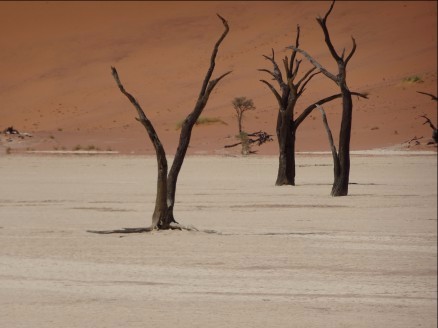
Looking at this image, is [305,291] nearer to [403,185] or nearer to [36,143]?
[403,185]

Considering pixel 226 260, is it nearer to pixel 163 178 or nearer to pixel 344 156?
pixel 163 178

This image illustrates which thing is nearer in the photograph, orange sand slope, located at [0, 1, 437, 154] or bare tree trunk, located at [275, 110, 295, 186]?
bare tree trunk, located at [275, 110, 295, 186]

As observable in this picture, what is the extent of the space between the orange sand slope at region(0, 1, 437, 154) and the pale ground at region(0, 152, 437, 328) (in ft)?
108

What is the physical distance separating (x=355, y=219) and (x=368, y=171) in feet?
65.6

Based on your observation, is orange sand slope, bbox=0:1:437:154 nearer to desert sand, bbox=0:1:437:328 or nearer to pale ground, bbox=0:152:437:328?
desert sand, bbox=0:1:437:328

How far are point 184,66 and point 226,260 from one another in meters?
91.3

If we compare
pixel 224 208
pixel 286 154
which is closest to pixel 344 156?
pixel 224 208

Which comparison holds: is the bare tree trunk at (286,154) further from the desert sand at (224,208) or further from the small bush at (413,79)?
the small bush at (413,79)

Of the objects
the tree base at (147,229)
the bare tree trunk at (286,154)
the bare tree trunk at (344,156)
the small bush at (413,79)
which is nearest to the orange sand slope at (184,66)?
the small bush at (413,79)

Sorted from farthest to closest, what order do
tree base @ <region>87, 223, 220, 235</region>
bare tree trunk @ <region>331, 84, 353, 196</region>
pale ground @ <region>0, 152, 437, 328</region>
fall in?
bare tree trunk @ <region>331, 84, 353, 196</region>, tree base @ <region>87, 223, 220, 235</region>, pale ground @ <region>0, 152, 437, 328</region>

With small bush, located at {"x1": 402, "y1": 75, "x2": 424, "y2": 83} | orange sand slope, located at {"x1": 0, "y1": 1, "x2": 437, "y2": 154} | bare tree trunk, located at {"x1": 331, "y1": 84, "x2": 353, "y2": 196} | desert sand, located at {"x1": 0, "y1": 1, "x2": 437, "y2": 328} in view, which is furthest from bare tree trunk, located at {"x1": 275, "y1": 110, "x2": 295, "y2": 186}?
small bush, located at {"x1": 402, "y1": 75, "x2": 424, "y2": 83}

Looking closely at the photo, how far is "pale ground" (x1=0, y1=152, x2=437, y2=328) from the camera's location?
1004 centimetres

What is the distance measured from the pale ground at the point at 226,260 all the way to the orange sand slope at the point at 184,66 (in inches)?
1294

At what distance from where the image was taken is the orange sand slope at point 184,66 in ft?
225
